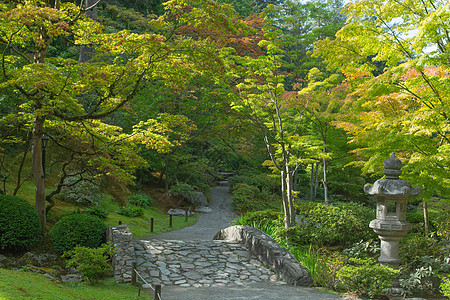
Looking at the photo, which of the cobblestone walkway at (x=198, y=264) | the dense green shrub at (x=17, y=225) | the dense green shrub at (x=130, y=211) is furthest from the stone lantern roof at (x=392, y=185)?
the dense green shrub at (x=130, y=211)

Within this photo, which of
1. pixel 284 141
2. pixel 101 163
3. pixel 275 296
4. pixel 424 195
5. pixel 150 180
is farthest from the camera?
pixel 150 180

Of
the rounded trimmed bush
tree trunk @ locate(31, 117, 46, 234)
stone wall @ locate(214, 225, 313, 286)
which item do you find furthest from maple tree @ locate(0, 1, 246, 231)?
stone wall @ locate(214, 225, 313, 286)

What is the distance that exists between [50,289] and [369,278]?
→ 5.69 m

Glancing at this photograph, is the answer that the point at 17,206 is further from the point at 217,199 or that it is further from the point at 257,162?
the point at 257,162

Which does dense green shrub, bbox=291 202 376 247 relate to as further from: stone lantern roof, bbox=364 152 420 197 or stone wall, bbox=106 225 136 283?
stone wall, bbox=106 225 136 283

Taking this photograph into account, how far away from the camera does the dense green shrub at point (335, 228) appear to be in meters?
9.70

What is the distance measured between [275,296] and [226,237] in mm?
5099

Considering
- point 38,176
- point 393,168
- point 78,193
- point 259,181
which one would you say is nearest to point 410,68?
point 393,168

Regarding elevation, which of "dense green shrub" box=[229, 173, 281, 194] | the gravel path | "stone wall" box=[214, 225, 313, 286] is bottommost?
the gravel path

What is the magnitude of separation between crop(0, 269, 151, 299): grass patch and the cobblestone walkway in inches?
43.8

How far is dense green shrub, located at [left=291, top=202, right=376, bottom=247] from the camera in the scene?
970 centimetres

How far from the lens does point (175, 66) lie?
821 centimetres

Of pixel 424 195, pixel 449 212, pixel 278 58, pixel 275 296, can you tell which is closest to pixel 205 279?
pixel 275 296

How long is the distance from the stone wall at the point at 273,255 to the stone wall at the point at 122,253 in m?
3.40
